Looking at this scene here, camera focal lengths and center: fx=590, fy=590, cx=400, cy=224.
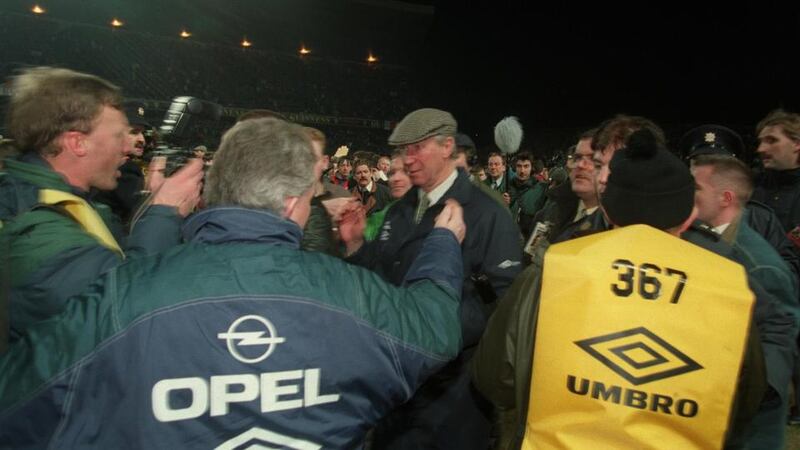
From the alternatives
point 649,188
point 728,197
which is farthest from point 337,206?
point 728,197

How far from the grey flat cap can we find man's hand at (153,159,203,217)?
1.16m

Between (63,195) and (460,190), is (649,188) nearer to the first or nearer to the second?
(460,190)

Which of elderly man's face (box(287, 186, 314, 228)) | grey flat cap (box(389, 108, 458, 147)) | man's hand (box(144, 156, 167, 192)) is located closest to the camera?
elderly man's face (box(287, 186, 314, 228))

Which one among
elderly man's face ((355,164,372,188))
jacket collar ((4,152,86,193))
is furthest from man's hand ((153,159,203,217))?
elderly man's face ((355,164,372,188))

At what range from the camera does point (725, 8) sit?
1471cm

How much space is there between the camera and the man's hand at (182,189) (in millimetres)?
1831

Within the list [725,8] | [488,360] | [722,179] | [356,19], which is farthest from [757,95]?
[356,19]

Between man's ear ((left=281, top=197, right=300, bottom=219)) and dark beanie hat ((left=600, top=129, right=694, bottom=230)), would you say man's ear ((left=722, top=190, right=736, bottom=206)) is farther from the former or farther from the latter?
man's ear ((left=281, top=197, right=300, bottom=219))

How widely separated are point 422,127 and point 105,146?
139cm

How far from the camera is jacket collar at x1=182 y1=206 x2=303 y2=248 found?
4.46 ft

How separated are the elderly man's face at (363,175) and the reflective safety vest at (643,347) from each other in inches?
260

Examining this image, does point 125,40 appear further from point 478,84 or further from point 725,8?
point 725,8

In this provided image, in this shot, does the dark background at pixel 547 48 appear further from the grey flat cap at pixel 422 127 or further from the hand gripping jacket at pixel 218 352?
the hand gripping jacket at pixel 218 352

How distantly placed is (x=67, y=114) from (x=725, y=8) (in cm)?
1652
